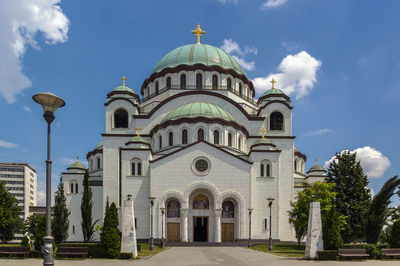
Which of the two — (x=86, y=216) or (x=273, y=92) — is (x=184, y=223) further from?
(x=273, y=92)

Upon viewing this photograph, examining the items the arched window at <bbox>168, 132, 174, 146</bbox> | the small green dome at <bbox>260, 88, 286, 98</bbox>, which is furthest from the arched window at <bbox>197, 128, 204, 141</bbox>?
the small green dome at <bbox>260, 88, 286, 98</bbox>

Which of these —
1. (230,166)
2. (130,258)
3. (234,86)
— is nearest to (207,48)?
(234,86)

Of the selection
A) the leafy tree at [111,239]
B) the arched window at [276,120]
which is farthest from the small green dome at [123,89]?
the leafy tree at [111,239]

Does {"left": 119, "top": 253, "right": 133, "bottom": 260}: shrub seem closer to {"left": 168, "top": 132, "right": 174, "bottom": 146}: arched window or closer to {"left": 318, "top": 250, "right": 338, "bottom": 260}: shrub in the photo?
{"left": 318, "top": 250, "right": 338, "bottom": 260}: shrub

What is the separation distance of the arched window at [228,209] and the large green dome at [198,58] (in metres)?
18.3

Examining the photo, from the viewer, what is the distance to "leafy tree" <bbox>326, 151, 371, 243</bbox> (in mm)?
33812

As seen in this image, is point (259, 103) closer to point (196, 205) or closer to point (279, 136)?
point (279, 136)

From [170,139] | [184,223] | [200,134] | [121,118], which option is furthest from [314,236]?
[121,118]

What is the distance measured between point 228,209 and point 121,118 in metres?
16.5

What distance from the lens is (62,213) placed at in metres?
33.8

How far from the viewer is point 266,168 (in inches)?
1531

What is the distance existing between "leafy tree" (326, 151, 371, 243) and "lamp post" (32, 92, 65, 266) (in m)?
29.1

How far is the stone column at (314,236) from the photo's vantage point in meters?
20.6

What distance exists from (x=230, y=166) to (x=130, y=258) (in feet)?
59.0
